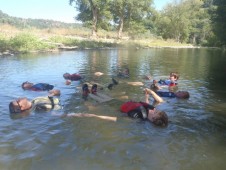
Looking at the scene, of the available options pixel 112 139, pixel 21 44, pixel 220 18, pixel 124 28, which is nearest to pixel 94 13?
pixel 124 28

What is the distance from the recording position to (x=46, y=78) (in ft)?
69.4

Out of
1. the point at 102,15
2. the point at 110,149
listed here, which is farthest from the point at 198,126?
the point at 102,15

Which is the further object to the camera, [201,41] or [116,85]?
[201,41]

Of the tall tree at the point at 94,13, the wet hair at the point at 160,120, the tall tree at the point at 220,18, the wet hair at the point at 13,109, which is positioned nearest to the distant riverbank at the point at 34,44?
the tall tree at the point at 94,13

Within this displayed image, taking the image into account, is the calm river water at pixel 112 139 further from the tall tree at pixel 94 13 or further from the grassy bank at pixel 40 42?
the tall tree at pixel 94 13

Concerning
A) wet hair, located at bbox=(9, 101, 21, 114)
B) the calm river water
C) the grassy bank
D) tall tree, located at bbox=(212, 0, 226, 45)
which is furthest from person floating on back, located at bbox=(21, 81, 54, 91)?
tall tree, located at bbox=(212, 0, 226, 45)

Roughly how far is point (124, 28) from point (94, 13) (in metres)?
15.9

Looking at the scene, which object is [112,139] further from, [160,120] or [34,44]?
[34,44]

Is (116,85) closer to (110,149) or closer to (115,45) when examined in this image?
(110,149)

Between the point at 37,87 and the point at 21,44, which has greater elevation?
the point at 21,44

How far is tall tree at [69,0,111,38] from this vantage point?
229ft

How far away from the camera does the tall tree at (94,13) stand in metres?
69.7

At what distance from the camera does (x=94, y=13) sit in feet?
233

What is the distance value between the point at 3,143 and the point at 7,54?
29157 mm
